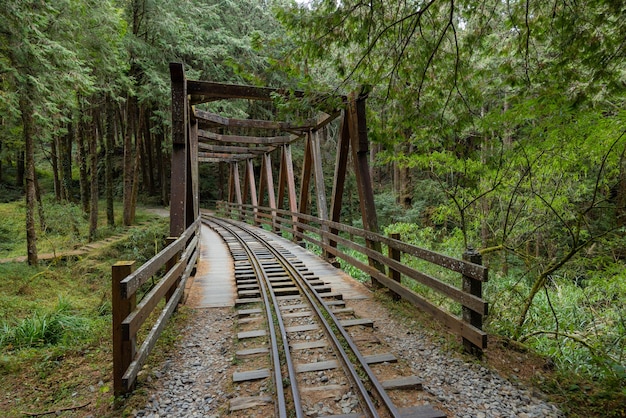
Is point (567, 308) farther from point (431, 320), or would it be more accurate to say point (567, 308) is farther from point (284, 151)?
point (284, 151)

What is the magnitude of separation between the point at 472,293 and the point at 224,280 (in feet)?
16.0

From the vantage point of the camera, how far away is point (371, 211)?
634 centimetres

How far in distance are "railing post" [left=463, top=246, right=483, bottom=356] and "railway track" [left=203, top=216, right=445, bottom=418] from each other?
870mm

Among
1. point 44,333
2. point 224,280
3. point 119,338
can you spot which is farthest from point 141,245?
point 119,338

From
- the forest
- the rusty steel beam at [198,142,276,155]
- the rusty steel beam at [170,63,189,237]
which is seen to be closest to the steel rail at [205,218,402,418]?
the forest

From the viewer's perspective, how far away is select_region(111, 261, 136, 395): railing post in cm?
273

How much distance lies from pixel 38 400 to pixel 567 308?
24.2ft

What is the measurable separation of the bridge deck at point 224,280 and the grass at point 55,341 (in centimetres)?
134

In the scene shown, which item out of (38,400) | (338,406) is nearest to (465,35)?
(338,406)

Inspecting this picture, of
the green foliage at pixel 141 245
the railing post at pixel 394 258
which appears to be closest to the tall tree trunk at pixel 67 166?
the green foliage at pixel 141 245

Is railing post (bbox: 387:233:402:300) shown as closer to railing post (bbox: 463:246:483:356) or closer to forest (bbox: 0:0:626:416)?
forest (bbox: 0:0:626:416)

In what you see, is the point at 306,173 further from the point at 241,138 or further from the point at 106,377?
the point at 106,377

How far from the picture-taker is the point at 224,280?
268 inches

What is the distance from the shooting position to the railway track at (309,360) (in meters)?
2.68
